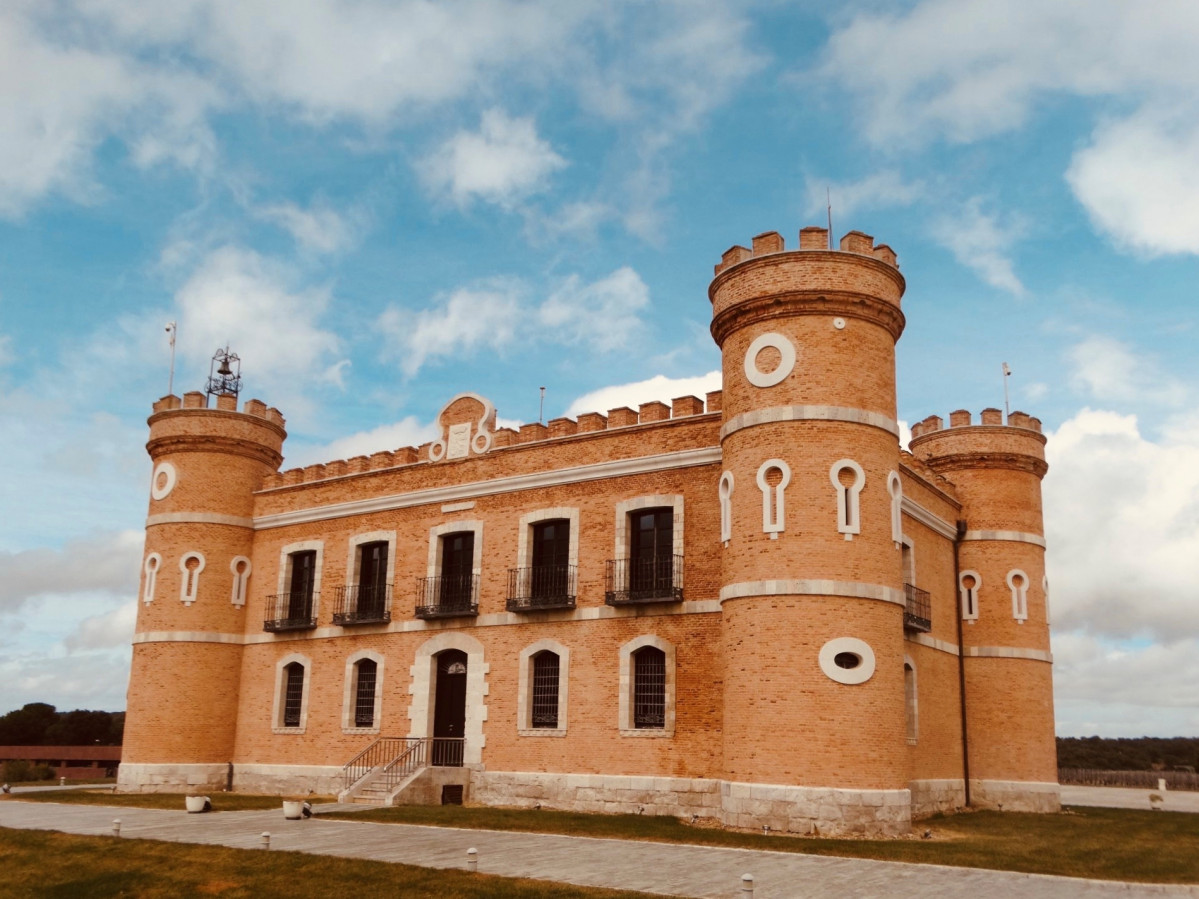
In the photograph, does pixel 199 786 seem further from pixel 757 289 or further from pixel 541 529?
pixel 757 289

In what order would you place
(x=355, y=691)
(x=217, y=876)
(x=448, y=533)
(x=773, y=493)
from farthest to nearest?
(x=355, y=691) < (x=448, y=533) < (x=773, y=493) < (x=217, y=876)

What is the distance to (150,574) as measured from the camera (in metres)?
29.9

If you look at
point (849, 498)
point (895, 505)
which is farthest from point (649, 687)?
point (895, 505)

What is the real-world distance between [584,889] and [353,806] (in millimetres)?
11277

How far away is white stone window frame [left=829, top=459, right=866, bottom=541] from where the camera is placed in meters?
19.9

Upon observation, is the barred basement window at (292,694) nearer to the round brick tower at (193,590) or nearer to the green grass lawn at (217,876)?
the round brick tower at (193,590)

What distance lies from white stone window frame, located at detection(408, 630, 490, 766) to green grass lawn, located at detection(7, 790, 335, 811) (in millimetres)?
2748

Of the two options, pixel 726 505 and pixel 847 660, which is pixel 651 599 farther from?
pixel 847 660

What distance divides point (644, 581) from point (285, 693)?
11.5m

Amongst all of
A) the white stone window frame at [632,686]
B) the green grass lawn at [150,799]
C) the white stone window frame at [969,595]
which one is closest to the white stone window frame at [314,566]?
the green grass lawn at [150,799]

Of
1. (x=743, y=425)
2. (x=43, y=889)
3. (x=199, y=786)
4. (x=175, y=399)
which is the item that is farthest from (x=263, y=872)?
(x=175, y=399)

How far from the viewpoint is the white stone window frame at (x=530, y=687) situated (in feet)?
76.5

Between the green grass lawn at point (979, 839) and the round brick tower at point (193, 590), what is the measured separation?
385 inches

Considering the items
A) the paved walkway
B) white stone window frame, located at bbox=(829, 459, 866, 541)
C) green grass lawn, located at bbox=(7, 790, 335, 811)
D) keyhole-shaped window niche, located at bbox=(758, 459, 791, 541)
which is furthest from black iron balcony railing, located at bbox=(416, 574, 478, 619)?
white stone window frame, located at bbox=(829, 459, 866, 541)
